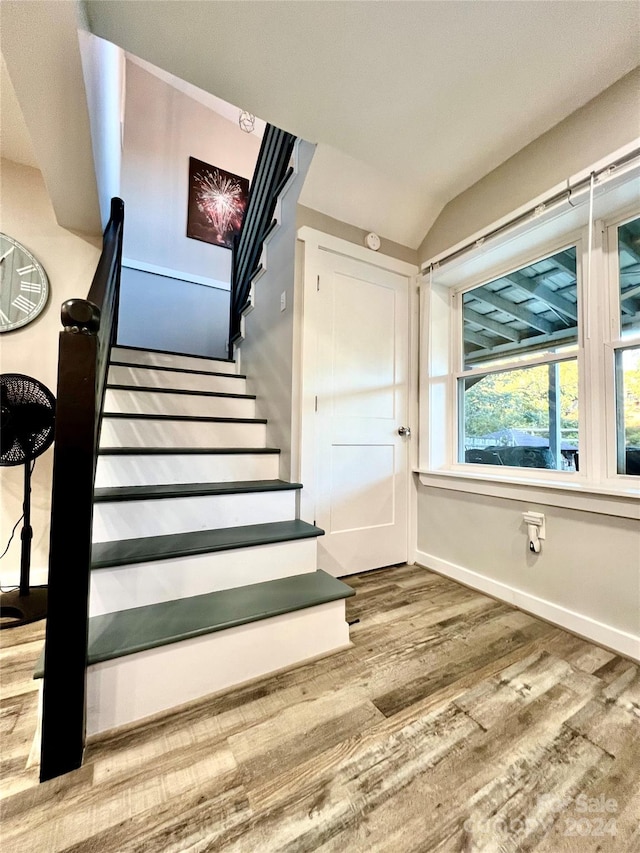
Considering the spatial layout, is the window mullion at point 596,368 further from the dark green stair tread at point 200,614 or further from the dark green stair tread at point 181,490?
the dark green stair tread at point 181,490

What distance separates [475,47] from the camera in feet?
4.48

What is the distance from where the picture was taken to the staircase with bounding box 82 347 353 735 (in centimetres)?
110

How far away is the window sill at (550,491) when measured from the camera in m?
A: 1.46

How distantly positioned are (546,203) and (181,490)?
2233mm

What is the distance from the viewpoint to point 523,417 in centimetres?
199

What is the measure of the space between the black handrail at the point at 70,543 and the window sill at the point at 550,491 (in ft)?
6.30

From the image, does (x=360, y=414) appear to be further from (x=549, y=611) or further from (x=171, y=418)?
(x=549, y=611)

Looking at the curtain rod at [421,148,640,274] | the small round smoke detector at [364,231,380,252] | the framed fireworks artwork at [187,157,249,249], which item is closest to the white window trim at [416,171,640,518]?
the curtain rod at [421,148,640,274]

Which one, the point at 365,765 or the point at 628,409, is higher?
the point at 628,409

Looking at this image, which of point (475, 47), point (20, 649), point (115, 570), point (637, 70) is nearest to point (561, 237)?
point (637, 70)

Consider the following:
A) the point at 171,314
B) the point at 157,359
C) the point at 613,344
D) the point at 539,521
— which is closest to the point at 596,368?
the point at 613,344

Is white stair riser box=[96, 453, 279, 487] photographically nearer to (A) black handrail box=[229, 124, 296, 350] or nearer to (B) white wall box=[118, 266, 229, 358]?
(A) black handrail box=[229, 124, 296, 350]

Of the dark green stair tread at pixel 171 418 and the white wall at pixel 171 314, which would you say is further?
the white wall at pixel 171 314

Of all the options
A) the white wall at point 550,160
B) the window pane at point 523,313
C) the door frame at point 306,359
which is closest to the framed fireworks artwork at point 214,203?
the door frame at point 306,359
